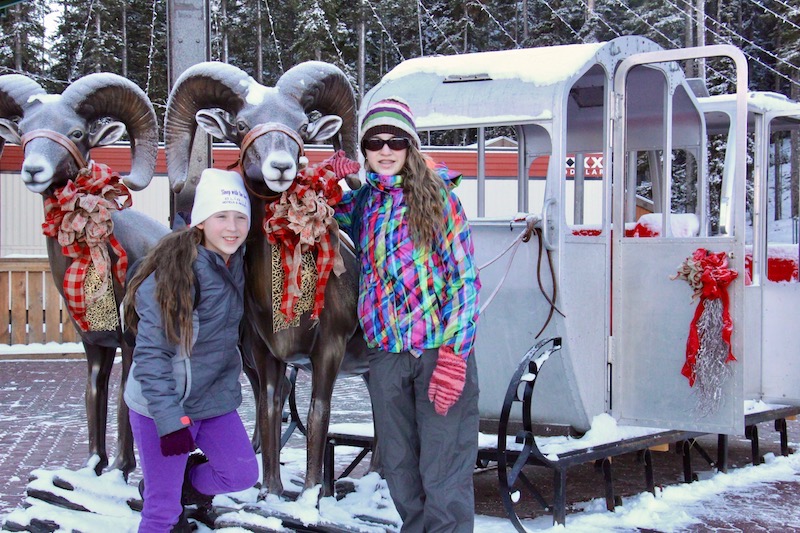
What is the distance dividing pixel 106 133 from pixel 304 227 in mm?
1504

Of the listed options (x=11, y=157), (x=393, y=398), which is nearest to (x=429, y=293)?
(x=393, y=398)

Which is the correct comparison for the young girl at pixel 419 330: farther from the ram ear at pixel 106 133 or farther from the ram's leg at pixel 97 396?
the ram's leg at pixel 97 396

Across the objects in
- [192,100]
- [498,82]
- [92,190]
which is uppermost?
[498,82]

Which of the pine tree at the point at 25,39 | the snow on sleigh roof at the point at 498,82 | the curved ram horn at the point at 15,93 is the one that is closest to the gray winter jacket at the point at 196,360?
the curved ram horn at the point at 15,93

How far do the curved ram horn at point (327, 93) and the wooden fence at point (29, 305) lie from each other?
32.4 feet

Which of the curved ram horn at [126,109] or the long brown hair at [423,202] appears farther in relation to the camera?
the curved ram horn at [126,109]

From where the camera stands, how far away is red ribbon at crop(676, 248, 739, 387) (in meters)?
5.61

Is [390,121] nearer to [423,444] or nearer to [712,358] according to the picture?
[423,444]

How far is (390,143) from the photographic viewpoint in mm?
4203

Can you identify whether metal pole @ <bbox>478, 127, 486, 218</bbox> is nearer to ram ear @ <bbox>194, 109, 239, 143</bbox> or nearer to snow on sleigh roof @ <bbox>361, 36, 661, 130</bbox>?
snow on sleigh roof @ <bbox>361, 36, 661, 130</bbox>

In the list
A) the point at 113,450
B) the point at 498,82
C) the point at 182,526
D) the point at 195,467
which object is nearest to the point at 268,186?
the point at 195,467

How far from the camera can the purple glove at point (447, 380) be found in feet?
13.0

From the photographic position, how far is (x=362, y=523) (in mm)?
4551

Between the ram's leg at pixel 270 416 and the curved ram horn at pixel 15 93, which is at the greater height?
the curved ram horn at pixel 15 93
